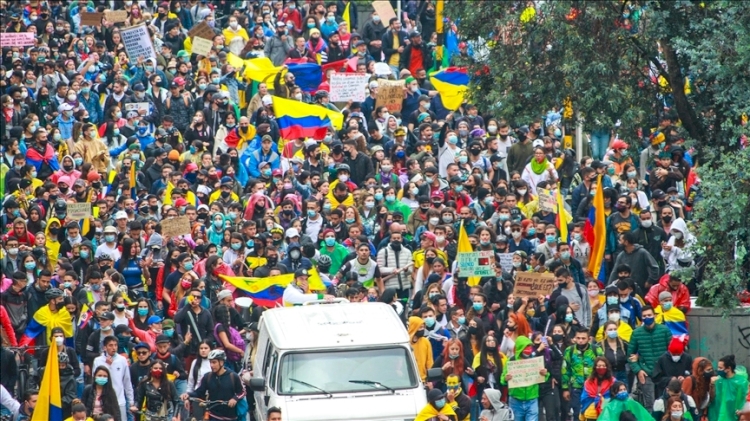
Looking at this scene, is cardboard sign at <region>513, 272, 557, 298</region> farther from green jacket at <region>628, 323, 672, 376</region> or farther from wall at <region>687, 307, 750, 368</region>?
wall at <region>687, 307, 750, 368</region>

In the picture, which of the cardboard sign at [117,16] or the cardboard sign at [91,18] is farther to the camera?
the cardboard sign at [117,16]

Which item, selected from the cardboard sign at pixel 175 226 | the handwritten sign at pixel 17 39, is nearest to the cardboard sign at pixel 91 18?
the handwritten sign at pixel 17 39

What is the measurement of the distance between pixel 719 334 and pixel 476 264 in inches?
134

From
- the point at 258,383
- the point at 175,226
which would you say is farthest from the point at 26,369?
the point at 258,383

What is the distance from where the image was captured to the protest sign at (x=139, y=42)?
113ft

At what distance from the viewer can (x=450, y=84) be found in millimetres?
34375

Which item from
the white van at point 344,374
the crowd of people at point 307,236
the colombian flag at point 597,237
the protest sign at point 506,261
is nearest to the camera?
the white van at point 344,374

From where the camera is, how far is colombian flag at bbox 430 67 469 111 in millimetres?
33844

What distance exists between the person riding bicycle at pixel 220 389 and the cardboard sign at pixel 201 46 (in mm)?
14323

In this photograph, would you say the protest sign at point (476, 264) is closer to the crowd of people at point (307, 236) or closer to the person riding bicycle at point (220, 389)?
the crowd of people at point (307, 236)

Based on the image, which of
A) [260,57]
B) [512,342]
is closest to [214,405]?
[512,342]

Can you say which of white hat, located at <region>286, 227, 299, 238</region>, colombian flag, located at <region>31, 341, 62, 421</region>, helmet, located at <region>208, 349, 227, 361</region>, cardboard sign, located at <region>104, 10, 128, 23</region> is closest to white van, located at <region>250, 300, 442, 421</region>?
helmet, located at <region>208, 349, 227, 361</region>

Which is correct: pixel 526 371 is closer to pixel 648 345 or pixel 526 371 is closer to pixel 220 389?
pixel 648 345

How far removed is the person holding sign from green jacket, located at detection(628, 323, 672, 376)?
1.15m
